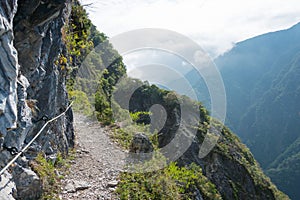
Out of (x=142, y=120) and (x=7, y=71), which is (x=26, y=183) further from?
(x=142, y=120)

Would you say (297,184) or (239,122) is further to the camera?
(239,122)

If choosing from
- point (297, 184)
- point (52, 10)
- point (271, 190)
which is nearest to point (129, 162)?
point (52, 10)

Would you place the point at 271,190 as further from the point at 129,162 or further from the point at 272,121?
the point at 272,121

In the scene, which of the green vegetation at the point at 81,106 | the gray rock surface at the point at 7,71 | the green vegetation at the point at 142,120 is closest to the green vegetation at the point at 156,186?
the green vegetation at the point at 142,120

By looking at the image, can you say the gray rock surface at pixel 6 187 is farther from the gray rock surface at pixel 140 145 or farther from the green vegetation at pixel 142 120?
the gray rock surface at pixel 140 145

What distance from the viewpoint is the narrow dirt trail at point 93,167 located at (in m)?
7.21

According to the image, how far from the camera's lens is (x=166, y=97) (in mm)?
28891

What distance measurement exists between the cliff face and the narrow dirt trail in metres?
0.92

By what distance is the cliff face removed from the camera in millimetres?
4055

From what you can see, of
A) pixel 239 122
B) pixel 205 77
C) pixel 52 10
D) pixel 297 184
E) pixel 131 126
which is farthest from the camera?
pixel 239 122

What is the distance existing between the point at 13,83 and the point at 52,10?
6.87ft

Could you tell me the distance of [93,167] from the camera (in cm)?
891

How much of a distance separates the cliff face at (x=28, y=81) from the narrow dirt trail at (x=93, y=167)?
36.2 inches

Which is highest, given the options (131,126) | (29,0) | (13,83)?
(29,0)
